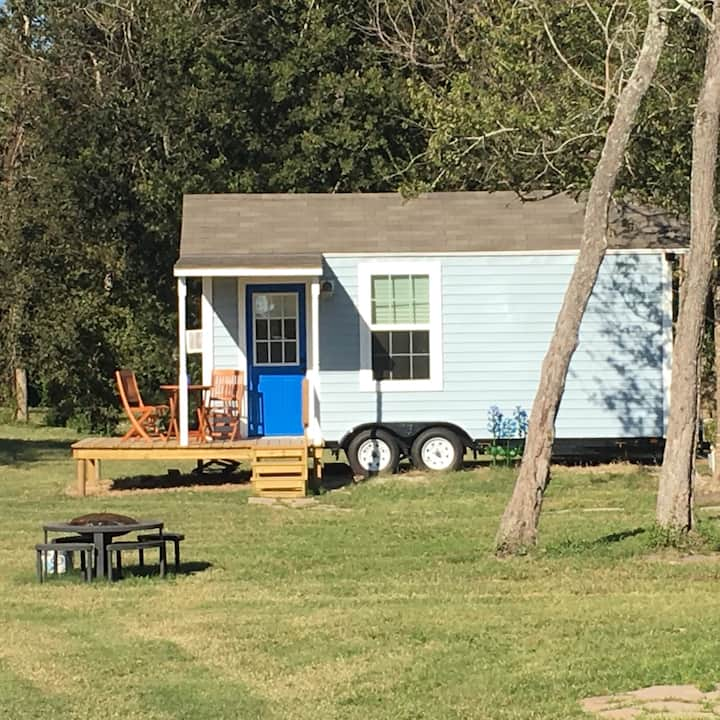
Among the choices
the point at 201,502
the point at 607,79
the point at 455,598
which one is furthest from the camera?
the point at 201,502

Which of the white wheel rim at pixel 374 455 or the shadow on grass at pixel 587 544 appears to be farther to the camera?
the white wheel rim at pixel 374 455

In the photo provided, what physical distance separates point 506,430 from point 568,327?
7.31m

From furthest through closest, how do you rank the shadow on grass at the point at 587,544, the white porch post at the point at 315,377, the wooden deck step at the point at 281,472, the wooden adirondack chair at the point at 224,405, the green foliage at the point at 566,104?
the wooden adirondack chair at the point at 224,405
the white porch post at the point at 315,377
the wooden deck step at the point at 281,472
the green foliage at the point at 566,104
the shadow on grass at the point at 587,544

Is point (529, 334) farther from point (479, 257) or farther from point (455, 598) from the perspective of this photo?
point (455, 598)

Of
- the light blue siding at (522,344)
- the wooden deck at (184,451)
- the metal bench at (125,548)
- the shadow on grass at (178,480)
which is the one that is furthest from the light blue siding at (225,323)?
the metal bench at (125,548)

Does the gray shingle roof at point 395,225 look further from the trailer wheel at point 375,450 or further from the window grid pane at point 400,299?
the trailer wheel at point 375,450

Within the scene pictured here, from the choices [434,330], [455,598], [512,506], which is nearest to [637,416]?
[434,330]

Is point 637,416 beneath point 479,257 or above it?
beneath

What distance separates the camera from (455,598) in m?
9.45

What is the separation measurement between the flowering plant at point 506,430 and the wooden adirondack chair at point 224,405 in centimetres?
315

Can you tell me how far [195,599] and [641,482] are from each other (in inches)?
328

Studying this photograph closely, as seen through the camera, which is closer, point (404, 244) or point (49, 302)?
point (404, 244)

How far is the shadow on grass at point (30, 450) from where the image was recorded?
896 inches

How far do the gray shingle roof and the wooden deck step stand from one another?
8.31 feet
